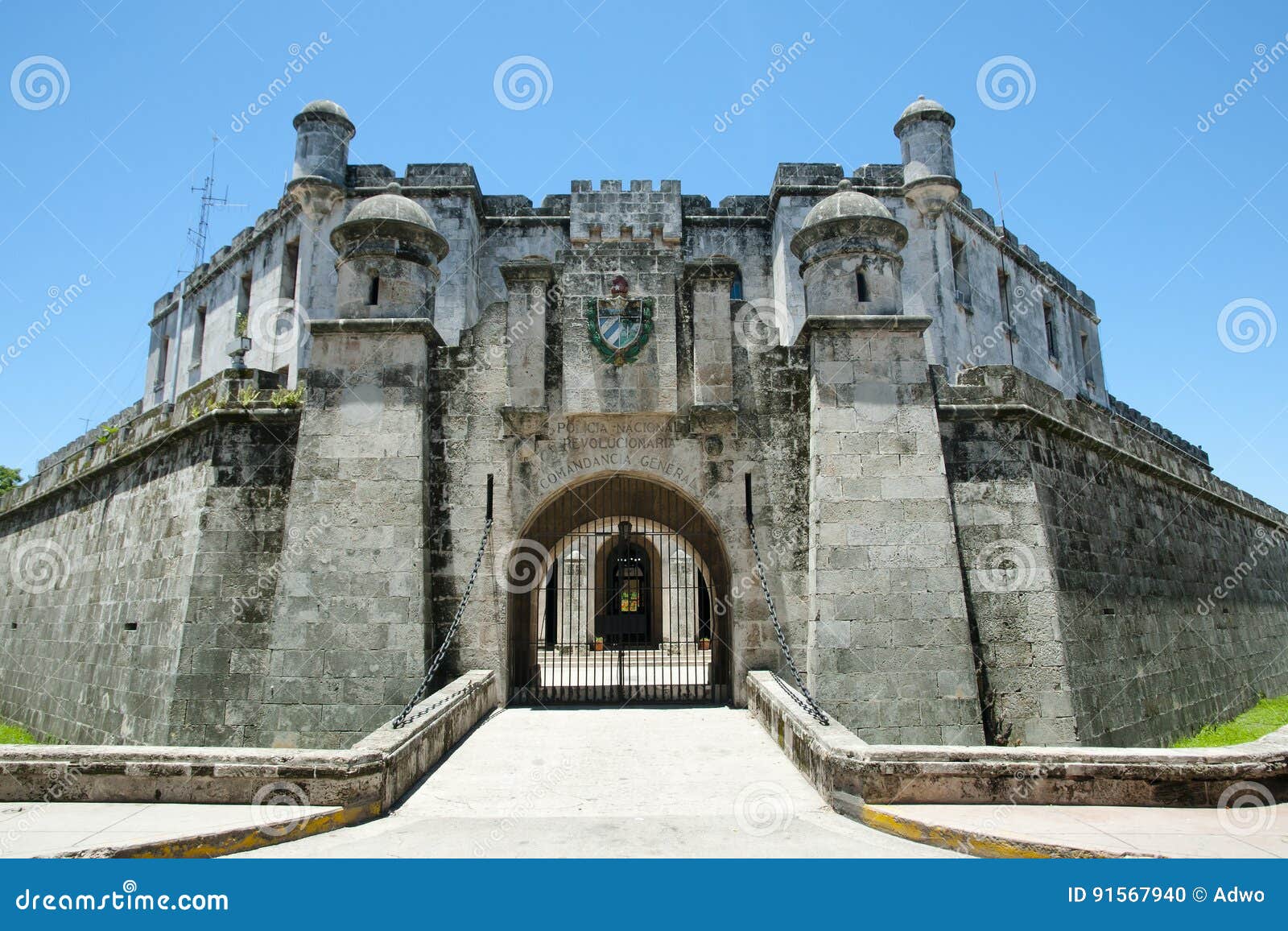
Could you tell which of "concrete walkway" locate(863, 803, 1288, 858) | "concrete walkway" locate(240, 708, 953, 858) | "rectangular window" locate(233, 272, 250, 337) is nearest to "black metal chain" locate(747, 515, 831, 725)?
"concrete walkway" locate(240, 708, 953, 858)

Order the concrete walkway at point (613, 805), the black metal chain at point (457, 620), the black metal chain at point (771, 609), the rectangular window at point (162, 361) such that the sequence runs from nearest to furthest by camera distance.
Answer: the concrete walkway at point (613, 805) < the black metal chain at point (457, 620) < the black metal chain at point (771, 609) < the rectangular window at point (162, 361)

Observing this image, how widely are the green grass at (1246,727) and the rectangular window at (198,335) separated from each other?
28.7 m

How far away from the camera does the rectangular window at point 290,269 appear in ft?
74.2

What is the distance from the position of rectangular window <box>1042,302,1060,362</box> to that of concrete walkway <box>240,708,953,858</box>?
2391cm

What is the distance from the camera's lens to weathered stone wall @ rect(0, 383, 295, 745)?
10.1m

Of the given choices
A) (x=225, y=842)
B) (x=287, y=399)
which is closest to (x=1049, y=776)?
(x=225, y=842)

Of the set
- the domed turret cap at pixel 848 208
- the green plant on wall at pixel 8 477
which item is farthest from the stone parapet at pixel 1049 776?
the green plant on wall at pixel 8 477

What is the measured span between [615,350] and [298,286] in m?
14.4

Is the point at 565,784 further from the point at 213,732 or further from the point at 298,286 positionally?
the point at 298,286

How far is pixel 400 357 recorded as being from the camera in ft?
33.9

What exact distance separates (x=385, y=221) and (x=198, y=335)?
2150cm

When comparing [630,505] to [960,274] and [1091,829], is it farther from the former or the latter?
[960,274]

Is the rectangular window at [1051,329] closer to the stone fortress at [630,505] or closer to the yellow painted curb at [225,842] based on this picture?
the stone fortress at [630,505]

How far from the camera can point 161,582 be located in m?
11.2
